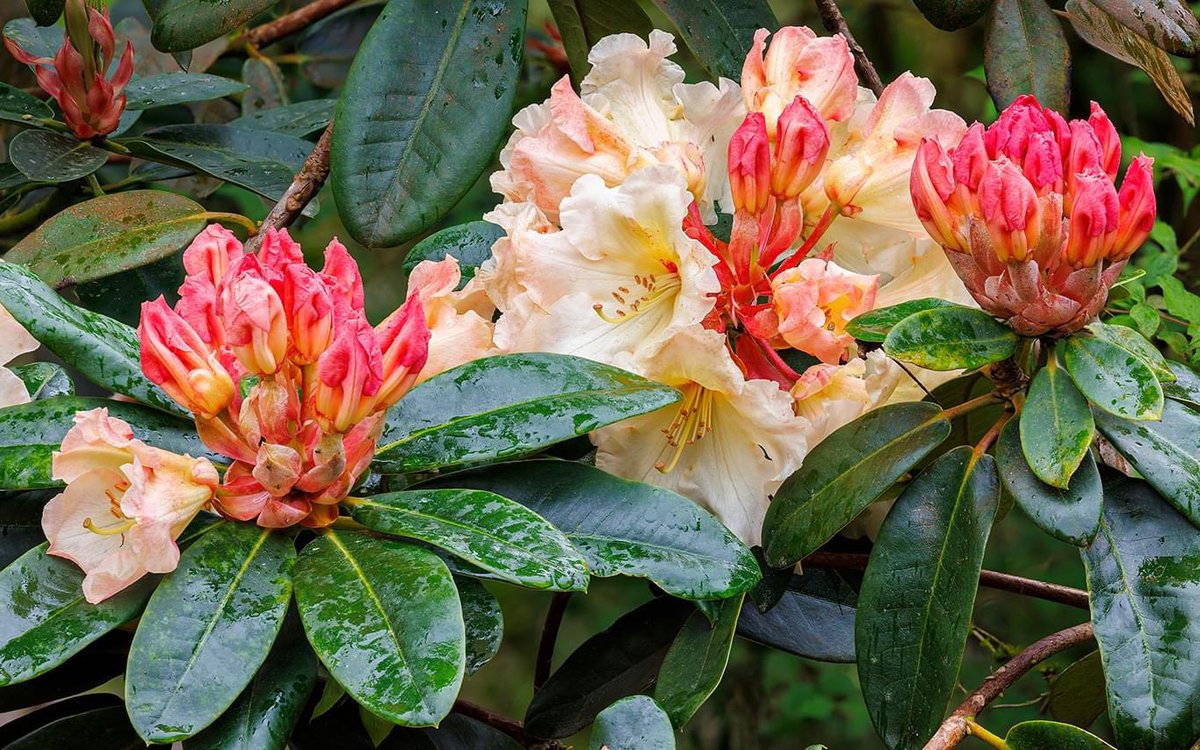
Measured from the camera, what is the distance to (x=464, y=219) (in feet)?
8.77

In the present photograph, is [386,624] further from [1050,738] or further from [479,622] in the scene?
[1050,738]

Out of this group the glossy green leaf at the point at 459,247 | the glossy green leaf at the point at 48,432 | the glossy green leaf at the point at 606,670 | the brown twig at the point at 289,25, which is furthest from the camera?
the brown twig at the point at 289,25

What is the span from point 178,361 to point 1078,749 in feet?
2.11

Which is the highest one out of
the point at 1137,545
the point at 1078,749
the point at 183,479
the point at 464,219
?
the point at 183,479

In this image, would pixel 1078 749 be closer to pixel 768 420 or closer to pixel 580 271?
pixel 768 420

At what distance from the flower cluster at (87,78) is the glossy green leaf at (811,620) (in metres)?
0.87

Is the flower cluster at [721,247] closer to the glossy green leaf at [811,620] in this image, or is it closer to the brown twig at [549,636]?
the glossy green leaf at [811,620]

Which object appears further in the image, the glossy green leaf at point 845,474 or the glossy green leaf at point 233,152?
the glossy green leaf at point 233,152

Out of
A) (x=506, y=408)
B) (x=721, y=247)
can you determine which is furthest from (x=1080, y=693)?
(x=506, y=408)

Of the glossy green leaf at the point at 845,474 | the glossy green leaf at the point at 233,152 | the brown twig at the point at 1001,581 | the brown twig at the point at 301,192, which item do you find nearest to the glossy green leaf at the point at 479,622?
the glossy green leaf at the point at 845,474

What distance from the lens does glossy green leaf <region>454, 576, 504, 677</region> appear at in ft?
2.64

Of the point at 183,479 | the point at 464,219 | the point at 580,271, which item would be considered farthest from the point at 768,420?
the point at 464,219

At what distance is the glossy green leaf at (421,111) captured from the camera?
109 centimetres

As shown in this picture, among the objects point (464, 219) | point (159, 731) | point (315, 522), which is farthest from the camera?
point (464, 219)
